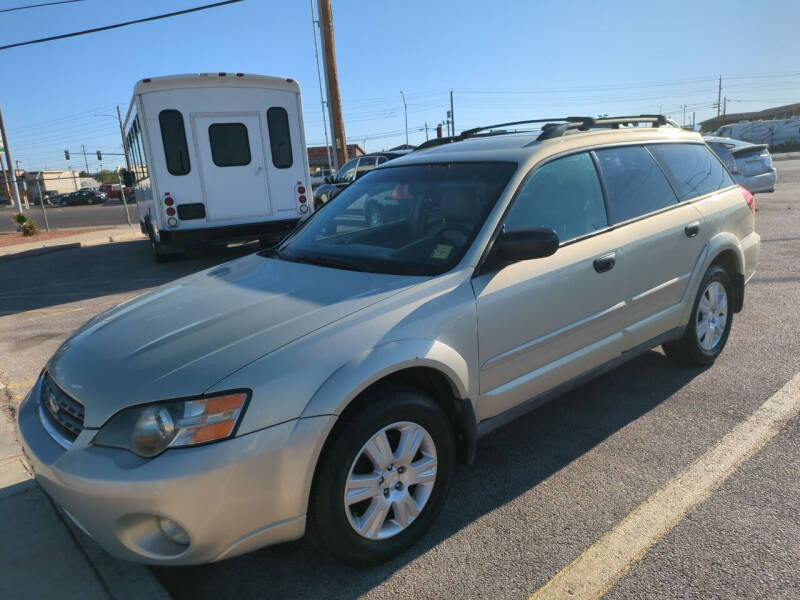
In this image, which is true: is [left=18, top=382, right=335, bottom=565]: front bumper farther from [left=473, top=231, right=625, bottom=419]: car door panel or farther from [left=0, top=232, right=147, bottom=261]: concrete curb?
[left=0, top=232, right=147, bottom=261]: concrete curb

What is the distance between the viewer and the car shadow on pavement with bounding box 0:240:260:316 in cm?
Result: 850

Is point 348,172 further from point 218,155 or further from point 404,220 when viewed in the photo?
point 404,220

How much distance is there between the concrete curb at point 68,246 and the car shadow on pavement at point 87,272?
8.1 inches

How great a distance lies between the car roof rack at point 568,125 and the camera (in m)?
3.56

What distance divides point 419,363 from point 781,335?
3945 millimetres

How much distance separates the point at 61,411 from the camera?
97.1 inches

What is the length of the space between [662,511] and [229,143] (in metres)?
8.88

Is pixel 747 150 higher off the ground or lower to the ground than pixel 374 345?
higher

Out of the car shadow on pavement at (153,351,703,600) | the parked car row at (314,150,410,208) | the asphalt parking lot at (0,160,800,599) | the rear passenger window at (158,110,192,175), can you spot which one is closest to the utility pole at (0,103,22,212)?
the parked car row at (314,150,410,208)

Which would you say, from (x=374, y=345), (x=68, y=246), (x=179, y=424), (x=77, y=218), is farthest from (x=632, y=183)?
(x=77, y=218)

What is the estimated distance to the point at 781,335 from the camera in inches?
195

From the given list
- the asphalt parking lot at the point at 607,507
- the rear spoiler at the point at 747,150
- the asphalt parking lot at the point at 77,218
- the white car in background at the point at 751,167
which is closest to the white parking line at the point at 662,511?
the asphalt parking lot at the point at 607,507

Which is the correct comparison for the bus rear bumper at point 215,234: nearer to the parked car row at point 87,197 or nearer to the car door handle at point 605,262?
the car door handle at point 605,262

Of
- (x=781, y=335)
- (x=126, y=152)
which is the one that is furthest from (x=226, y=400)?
(x=126, y=152)
